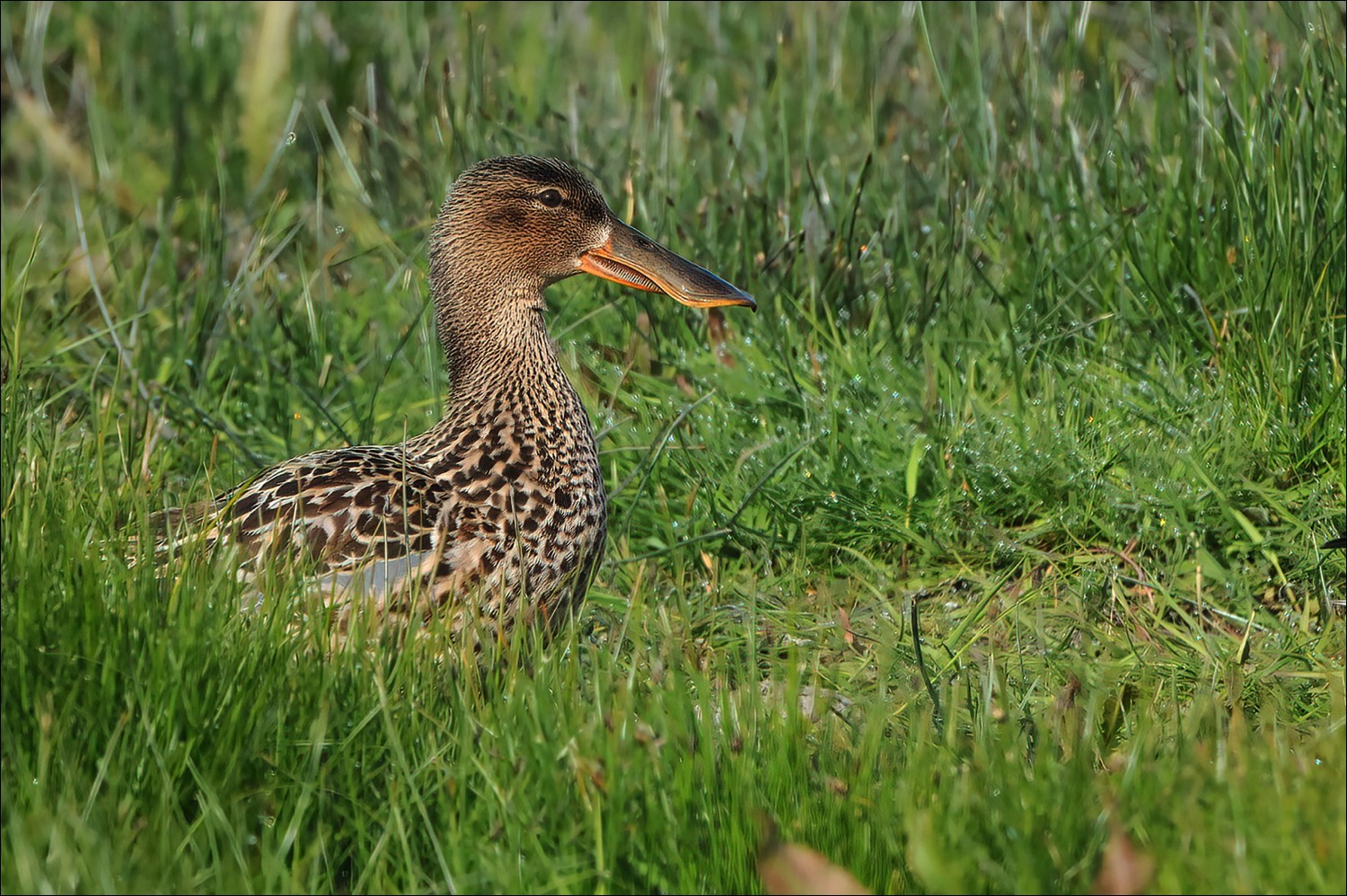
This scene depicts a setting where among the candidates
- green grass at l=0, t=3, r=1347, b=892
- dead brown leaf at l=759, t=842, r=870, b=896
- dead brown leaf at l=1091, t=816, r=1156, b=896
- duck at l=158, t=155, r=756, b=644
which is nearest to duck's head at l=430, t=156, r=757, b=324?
duck at l=158, t=155, r=756, b=644

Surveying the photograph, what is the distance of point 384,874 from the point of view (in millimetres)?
2438

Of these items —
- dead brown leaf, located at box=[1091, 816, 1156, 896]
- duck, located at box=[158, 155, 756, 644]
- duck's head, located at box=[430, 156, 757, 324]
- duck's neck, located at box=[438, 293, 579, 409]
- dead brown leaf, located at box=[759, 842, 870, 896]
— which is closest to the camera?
dead brown leaf, located at box=[1091, 816, 1156, 896]

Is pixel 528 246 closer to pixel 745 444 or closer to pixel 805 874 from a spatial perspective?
pixel 745 444

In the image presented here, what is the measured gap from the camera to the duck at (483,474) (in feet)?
10.9

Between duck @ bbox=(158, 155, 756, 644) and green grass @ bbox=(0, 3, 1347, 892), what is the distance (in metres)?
0.17

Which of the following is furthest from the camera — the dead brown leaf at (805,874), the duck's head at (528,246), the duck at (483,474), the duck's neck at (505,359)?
the duck's head at (528,246)

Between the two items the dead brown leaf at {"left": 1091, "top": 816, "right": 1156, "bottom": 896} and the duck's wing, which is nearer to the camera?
the dead brown leaf at {"left": 1091, "top": 816, "right": 1156, "bottom": 896}

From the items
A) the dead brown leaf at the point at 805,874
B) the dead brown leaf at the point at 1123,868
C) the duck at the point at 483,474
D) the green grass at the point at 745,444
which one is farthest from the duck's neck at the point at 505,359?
the dead brown leaf at the point at 1123,868

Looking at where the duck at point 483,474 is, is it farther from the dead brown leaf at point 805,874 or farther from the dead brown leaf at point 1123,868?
the dead brown leaf at point 1123,868

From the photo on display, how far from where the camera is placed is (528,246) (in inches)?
162

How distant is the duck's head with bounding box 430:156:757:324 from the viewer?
408cm

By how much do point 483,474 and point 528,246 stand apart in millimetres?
754

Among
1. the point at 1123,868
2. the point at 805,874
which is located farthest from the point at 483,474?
the point at 1123,868

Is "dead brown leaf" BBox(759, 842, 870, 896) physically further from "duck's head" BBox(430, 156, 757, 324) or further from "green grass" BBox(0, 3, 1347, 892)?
"duck's head" BBox(430, 156, 757, 324)
